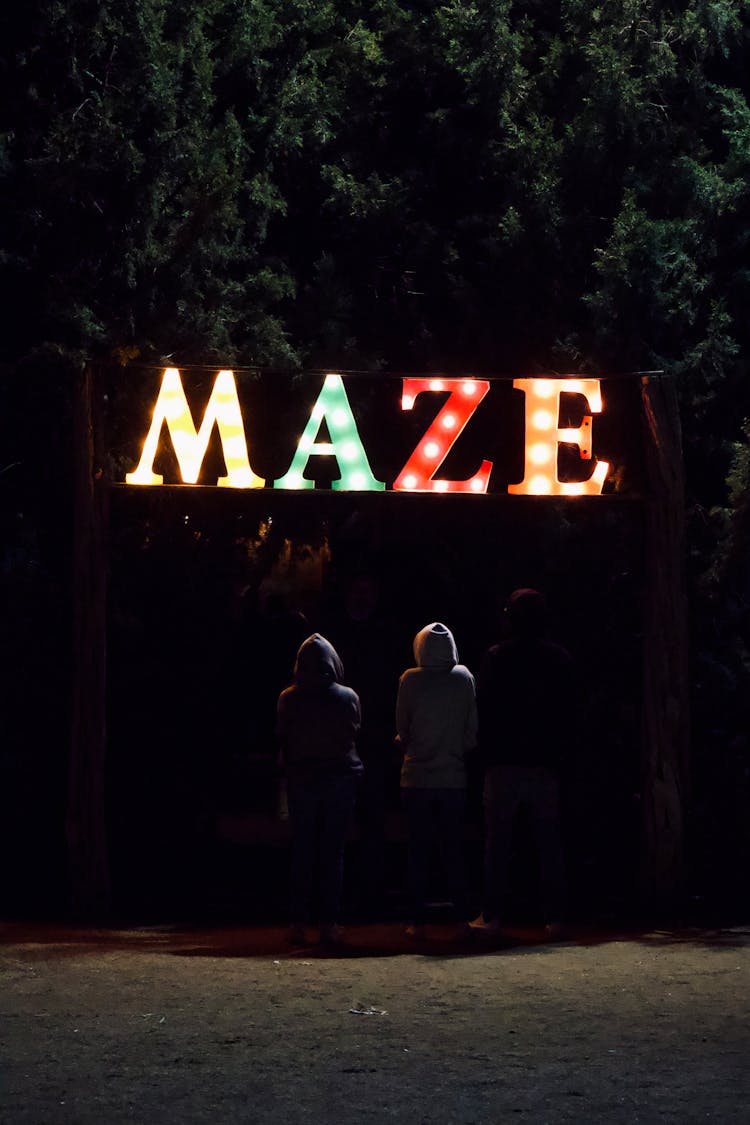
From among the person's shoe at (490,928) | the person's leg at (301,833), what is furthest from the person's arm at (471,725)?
the person's shoe at (490,928)

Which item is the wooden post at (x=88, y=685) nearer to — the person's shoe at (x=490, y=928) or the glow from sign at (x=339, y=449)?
the glow from sign at (x=339, y=449)

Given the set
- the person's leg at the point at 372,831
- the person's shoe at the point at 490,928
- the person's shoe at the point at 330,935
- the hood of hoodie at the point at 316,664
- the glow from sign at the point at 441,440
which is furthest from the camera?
the glow from sign at the point at 441,440

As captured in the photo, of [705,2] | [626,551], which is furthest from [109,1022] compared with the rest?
[705,2]

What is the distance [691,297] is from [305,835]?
654cm

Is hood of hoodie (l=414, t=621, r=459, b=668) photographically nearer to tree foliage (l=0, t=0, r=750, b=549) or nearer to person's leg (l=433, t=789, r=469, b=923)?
person's leg (l=433, t=789, r=469, b=923)

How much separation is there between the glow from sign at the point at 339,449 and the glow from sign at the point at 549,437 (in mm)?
943

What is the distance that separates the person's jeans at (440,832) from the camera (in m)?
10.2

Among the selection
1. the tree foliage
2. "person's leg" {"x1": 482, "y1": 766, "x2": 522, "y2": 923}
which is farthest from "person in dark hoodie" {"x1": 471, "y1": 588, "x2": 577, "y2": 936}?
the tree foliage

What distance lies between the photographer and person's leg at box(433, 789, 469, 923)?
10.2 m

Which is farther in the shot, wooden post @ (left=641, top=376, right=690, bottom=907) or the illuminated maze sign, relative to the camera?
wooden post @ (left=641, top=376, right=690, bottom=907)

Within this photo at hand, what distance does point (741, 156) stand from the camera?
14617 mm

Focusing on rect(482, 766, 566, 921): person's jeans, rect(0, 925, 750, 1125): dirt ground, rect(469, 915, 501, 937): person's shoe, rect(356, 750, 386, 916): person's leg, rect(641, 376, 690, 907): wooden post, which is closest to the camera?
rect(0, 925, 750, 1125): dirt ground

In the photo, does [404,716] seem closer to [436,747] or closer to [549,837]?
[436,747]

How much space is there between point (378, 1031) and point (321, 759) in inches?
102
